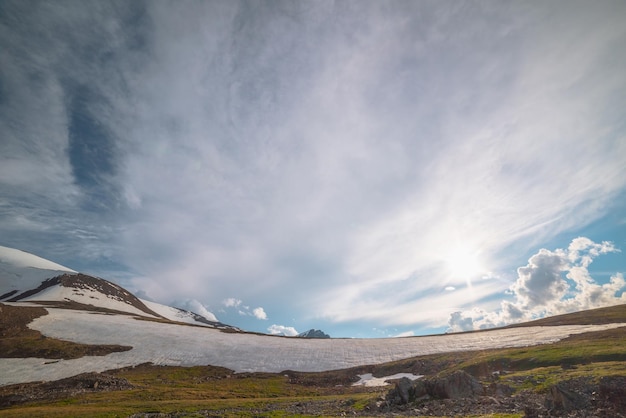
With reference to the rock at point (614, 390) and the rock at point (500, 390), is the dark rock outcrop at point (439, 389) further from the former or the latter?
the rock at point (614, 390)

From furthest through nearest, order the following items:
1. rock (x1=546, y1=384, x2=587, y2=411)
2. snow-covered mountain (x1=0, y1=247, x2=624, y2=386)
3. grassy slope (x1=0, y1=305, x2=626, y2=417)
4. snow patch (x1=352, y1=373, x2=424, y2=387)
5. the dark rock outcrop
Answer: snow-covered mountain (x1=0, y1=247, x2=624, y2=386), snow patch (x1=352, y1=373, x2=424, y2=387), grassy slope (x1=0, y1=305, x2=626, y2=417), the dark rock outcrop, rock (x1=546, y1=384, x2=587, y2=411)

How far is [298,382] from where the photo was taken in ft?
227

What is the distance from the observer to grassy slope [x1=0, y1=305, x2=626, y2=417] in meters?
38.9

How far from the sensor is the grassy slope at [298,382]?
38.9 meters

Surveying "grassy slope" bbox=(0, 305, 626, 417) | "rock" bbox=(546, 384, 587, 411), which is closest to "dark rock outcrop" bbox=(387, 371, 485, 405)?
"grassy slope" bbox=(0, 305, 626, 417)

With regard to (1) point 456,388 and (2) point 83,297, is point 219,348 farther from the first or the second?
(2) point 83,297

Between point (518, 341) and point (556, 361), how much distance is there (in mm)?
32735

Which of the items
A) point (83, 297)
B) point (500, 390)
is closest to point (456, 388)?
point (500, 390)

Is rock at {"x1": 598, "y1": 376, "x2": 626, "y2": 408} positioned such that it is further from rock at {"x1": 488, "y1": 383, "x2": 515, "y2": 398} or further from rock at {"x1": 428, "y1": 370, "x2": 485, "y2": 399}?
rock at {"x1": 428, "y1": 370, "x2": 485, "y2": 399}

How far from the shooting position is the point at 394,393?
38.3 m

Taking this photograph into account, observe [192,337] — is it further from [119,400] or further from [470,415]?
[470,415]

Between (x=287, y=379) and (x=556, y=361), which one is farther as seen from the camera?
(x=287, y=379)

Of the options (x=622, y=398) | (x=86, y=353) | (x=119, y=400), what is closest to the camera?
(x=622, y=398)

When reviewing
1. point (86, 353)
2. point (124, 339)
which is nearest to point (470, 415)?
point (86, 353)
